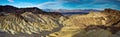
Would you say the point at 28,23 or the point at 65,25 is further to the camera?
the point at 28,23

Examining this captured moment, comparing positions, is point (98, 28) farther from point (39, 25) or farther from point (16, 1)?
point (16, 1)

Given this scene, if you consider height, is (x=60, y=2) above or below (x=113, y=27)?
above

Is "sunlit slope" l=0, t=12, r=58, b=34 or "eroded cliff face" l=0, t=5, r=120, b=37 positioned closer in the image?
"eroded cliff face" l=0, t=5, r=120, b=37

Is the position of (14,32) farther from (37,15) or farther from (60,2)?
(60,2)

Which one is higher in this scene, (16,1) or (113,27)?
(16,1)

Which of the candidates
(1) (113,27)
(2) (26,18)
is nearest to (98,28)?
(1) (113,27)

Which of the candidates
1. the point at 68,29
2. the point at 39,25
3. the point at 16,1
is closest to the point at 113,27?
the point at 68,29
